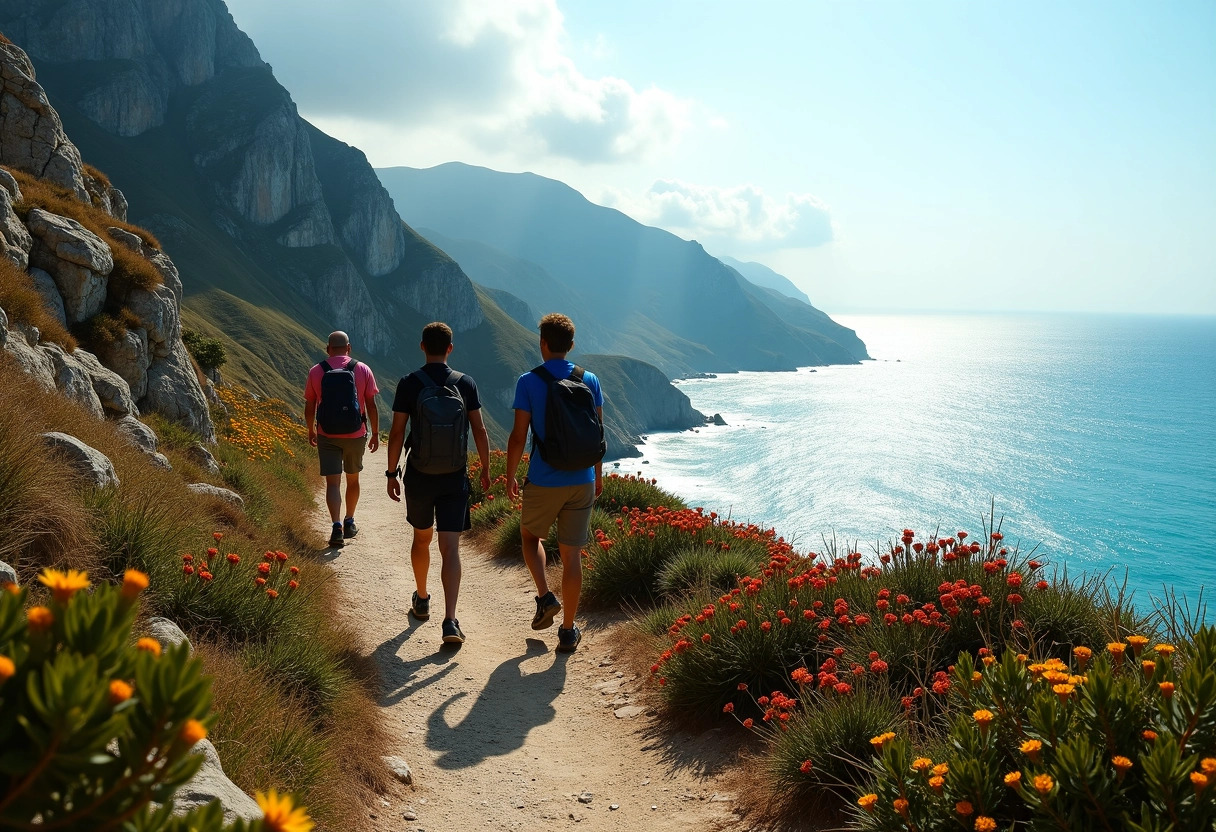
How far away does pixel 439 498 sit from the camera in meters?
6.38

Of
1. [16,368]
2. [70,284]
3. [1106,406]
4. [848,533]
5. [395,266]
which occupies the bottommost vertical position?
[848,533]

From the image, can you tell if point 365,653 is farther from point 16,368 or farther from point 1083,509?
point 1083,509

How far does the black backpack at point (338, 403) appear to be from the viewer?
862 centimetres

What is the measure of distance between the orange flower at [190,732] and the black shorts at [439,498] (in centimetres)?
526

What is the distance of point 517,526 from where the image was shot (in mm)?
9641

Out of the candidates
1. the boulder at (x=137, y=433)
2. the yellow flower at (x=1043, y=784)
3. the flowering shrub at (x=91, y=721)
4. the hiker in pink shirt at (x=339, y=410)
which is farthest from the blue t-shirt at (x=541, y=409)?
the boulder at (x=137, y=433)

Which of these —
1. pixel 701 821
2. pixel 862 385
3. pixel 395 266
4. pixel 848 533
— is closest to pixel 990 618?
pixel 701 821

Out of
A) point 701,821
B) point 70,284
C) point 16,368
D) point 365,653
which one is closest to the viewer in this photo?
point 701,821

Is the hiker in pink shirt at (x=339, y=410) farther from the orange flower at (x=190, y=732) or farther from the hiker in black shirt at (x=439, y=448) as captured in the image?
the orange flower at (x=190, y=732)

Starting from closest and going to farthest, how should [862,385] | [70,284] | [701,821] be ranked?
[701,821]
[70,284]
[862,385]

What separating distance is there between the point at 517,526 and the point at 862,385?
198203 millimetres

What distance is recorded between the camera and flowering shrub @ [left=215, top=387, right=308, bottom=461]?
46.8ft

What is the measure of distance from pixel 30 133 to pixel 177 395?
27.5 feet

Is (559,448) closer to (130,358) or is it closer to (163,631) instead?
(163,631)
